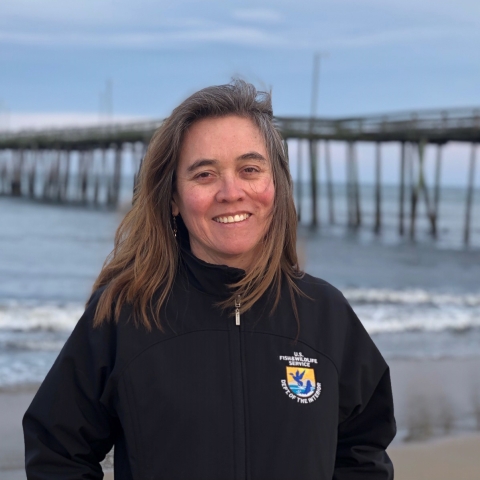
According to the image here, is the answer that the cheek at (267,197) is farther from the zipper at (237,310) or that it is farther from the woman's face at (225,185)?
the zipper at (237,310)

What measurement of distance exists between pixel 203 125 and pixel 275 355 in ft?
2.06

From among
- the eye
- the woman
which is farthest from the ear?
the eye

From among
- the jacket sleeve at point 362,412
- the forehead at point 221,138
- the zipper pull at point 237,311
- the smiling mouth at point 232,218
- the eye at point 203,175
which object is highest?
the forehead at point 221,138

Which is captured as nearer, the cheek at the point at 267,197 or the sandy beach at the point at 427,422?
the cheek at the point at 267,197

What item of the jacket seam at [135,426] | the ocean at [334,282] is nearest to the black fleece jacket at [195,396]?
the jacket seam at [135,426]

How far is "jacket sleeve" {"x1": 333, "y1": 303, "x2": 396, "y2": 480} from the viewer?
198cm

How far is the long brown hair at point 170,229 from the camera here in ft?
6.26

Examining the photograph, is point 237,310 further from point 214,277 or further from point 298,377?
point 298,377

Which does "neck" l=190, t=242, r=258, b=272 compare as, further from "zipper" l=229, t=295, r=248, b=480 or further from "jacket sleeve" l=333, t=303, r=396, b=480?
"jacket sleeve" l=333, t=303, r=396, b=480

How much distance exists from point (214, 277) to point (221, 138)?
0.36 metres

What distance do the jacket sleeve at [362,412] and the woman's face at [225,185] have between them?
37 cm

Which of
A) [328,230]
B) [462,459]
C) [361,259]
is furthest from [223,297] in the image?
[328,230]

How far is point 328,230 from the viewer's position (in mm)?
29516

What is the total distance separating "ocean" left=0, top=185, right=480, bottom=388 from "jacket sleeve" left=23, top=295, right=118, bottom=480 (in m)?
0.72
